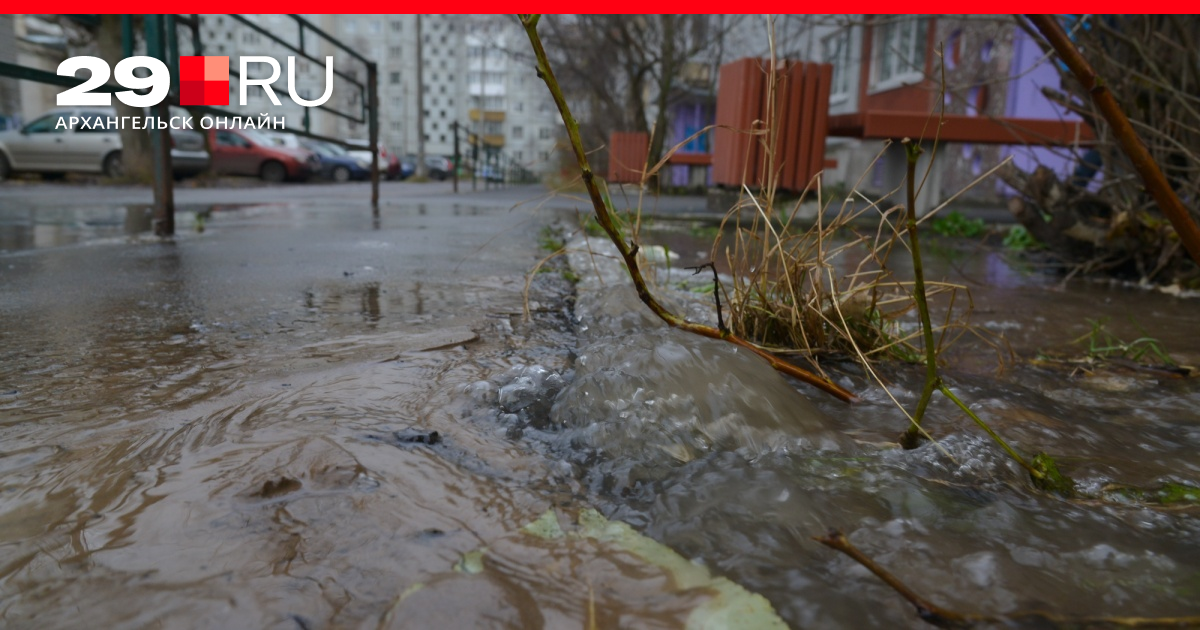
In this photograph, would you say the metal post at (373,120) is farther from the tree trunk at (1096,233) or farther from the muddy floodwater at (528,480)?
the muddy floodwater at (528,480)

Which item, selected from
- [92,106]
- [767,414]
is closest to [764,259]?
[767,414]

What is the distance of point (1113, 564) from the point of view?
94 cm

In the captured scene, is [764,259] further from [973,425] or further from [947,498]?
[947,498]

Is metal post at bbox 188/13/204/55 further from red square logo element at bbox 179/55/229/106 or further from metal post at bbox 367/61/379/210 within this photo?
metal post at bbox 367/61/379/210

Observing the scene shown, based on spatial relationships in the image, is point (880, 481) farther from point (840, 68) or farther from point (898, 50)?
point (840, 68)

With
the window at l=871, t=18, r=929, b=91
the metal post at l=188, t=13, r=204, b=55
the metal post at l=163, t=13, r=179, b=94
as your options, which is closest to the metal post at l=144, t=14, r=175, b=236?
the metal post at l=163, t=13, r=179, b=94

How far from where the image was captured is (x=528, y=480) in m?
1.10

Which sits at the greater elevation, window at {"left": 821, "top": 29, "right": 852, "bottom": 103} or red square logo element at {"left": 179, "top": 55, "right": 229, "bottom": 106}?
window at {"left": 821, "top": 29, "right": 852, "bottom": 103}

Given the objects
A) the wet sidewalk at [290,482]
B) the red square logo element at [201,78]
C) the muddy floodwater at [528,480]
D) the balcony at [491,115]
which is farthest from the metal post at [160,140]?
the balcony at [491,115]

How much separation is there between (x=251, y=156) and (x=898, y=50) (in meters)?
14.7

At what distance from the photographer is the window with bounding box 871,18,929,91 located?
1264 cm

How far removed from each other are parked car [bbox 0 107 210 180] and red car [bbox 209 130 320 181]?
8.89 feet

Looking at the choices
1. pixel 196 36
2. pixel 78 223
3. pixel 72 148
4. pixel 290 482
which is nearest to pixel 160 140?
pixel 196 36

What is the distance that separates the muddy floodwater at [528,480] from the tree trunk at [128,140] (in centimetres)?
1506
